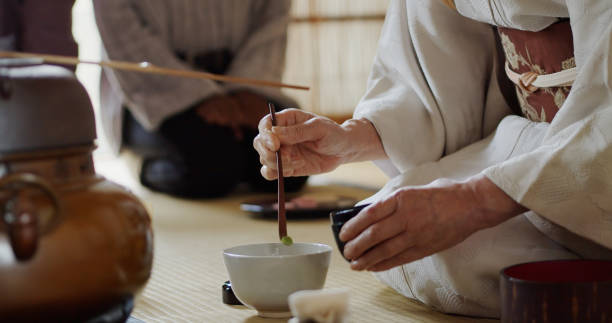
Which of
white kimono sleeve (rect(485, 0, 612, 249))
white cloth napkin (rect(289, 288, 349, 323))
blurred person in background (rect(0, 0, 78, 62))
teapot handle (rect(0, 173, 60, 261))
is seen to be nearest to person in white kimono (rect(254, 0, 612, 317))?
white kimono sleeve (rect(485, 0, 612, 249))

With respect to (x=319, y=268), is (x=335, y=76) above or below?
below

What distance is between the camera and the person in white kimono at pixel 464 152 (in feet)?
4.11

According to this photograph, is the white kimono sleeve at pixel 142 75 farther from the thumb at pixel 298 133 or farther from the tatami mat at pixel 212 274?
the thumb at pixel 298 133

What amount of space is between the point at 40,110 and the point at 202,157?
2.66 meters

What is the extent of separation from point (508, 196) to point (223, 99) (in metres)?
2.55

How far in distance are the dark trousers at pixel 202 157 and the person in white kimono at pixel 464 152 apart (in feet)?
6.11

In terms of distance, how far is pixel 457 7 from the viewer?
167cm

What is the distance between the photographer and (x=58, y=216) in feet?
3.13

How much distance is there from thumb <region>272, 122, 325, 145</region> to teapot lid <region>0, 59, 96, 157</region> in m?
0.44

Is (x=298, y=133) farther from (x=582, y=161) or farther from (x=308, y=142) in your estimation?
(x=582, y=161)

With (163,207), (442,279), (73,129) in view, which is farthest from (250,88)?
(73,129)

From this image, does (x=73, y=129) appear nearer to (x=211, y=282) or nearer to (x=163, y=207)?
(x=211, y=282)

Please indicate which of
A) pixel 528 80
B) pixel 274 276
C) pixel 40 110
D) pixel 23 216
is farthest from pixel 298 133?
pixel 23 216

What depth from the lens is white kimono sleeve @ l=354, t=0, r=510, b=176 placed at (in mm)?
1727
